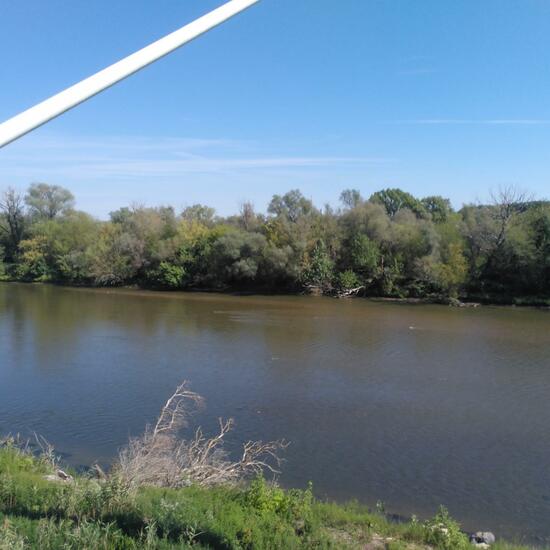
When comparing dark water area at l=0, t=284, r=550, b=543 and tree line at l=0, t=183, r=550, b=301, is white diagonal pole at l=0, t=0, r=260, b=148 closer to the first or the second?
dark water area at l=0, t=284, r=550, b=543

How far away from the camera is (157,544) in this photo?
15.6 ft

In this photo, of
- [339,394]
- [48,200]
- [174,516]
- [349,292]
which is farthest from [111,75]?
[48,200]

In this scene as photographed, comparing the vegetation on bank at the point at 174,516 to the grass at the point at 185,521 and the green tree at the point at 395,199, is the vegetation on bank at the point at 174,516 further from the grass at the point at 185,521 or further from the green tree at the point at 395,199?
the green tree at the point at 395,199

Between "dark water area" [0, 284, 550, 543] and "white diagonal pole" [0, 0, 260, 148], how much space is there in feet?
22.5

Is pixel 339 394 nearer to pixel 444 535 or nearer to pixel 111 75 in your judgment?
pixel 444 535

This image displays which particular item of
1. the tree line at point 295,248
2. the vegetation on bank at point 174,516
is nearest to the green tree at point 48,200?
the tree line at point 295,248

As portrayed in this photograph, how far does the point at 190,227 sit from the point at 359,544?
45.7 m

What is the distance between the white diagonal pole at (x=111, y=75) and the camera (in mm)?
3076

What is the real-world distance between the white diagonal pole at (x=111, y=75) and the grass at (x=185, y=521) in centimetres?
275

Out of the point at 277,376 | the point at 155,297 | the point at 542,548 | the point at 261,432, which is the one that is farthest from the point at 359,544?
the point at 155,297

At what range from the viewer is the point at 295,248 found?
42.5 m

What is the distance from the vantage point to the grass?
15.3 ft

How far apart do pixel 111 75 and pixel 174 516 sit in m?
3.85

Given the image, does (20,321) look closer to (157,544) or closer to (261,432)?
(261,432)
